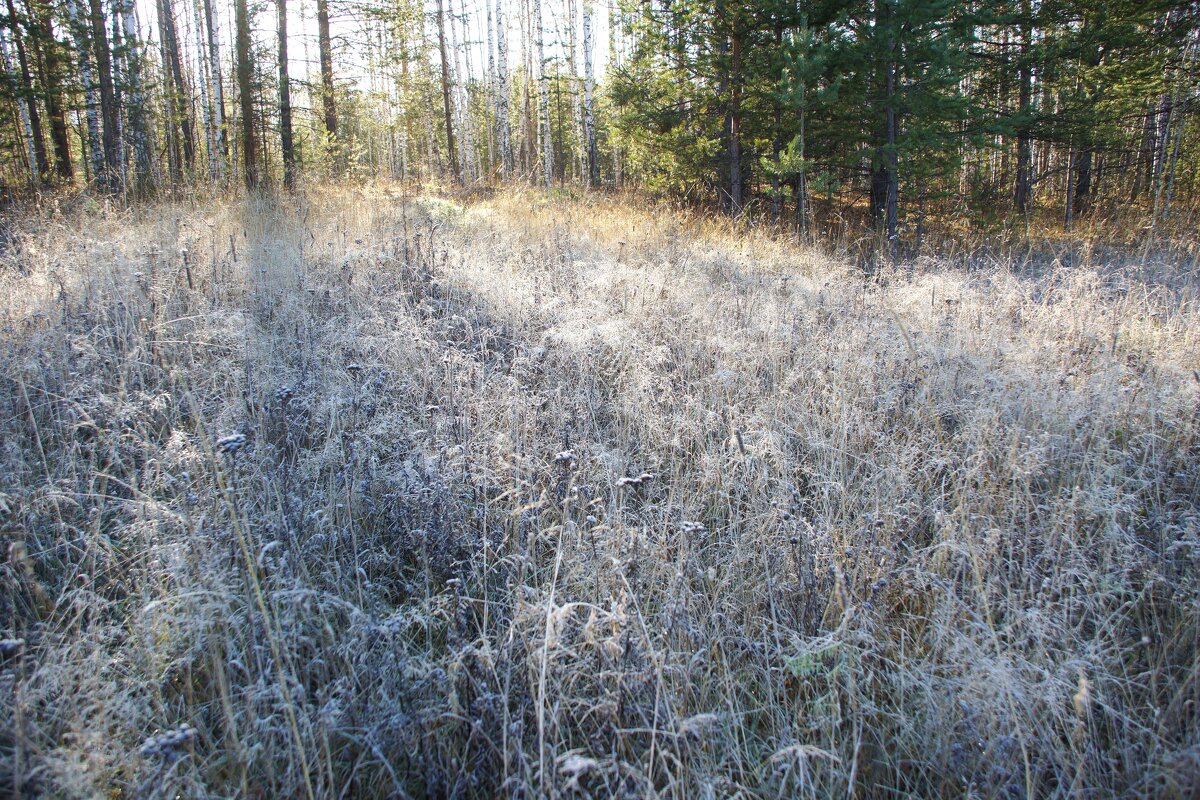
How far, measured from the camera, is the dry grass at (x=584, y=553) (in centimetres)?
147

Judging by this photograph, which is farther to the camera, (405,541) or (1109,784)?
(405,541)

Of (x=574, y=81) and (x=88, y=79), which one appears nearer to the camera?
(x=88, y=79)

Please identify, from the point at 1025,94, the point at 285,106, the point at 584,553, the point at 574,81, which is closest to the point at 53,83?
the point at 285,106

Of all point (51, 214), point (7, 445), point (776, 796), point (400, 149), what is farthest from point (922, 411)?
point (400, 149)

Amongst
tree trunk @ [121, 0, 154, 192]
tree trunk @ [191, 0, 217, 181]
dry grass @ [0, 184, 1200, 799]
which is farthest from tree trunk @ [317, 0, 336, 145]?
dry grass @ [0, 184, 1200, 799]

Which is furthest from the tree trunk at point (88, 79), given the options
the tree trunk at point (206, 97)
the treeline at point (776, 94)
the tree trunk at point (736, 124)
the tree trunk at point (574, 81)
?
the tree trunk at point (574, 81)

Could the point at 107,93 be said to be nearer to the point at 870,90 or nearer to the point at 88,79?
the point at 88,79

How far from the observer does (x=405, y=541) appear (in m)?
2.20

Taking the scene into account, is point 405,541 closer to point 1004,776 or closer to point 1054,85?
point 1004,776

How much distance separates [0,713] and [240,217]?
6924 millimetres

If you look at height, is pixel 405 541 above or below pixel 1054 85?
below

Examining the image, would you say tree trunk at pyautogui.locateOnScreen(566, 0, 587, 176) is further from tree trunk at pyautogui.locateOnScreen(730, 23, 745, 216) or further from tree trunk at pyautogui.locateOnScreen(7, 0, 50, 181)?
tree trunk at pyautogui.locateOnScreen(7, 0, 50, 181)

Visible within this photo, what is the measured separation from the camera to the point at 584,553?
205 cm

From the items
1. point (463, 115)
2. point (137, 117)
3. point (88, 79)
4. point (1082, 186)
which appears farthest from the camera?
point (463, 115)
